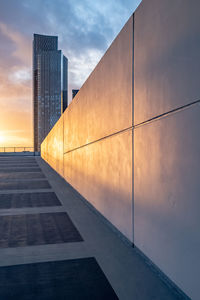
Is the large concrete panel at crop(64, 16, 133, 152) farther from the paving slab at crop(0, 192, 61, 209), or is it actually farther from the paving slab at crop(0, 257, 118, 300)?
the paving slab at crop(0, 257, 118, 300)

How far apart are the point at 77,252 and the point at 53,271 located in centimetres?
77

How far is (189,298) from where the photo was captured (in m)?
2.88

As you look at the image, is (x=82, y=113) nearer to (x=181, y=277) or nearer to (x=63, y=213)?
(x=63, y=213)

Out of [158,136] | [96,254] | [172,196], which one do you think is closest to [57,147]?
[96,254]

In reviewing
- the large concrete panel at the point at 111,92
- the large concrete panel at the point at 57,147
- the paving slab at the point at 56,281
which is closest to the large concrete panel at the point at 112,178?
the large concrete panel at the point at 111,92

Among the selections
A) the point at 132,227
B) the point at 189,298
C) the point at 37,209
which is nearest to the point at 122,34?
the point at 132,227

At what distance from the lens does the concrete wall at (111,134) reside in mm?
4836

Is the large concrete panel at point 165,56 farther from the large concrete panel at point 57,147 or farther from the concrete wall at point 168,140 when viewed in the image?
the large concrete panel at point 57,147

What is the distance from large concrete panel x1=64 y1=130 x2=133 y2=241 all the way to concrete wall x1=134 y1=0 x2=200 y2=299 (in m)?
0.40

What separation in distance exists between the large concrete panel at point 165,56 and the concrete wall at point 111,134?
44cm

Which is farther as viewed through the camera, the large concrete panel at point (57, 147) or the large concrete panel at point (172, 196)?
the large concrete panel at point (57, 147)

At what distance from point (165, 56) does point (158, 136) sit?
105 cm

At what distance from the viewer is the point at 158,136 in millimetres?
3646

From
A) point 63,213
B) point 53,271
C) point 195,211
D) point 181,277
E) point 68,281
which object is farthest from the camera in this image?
point 63,213
